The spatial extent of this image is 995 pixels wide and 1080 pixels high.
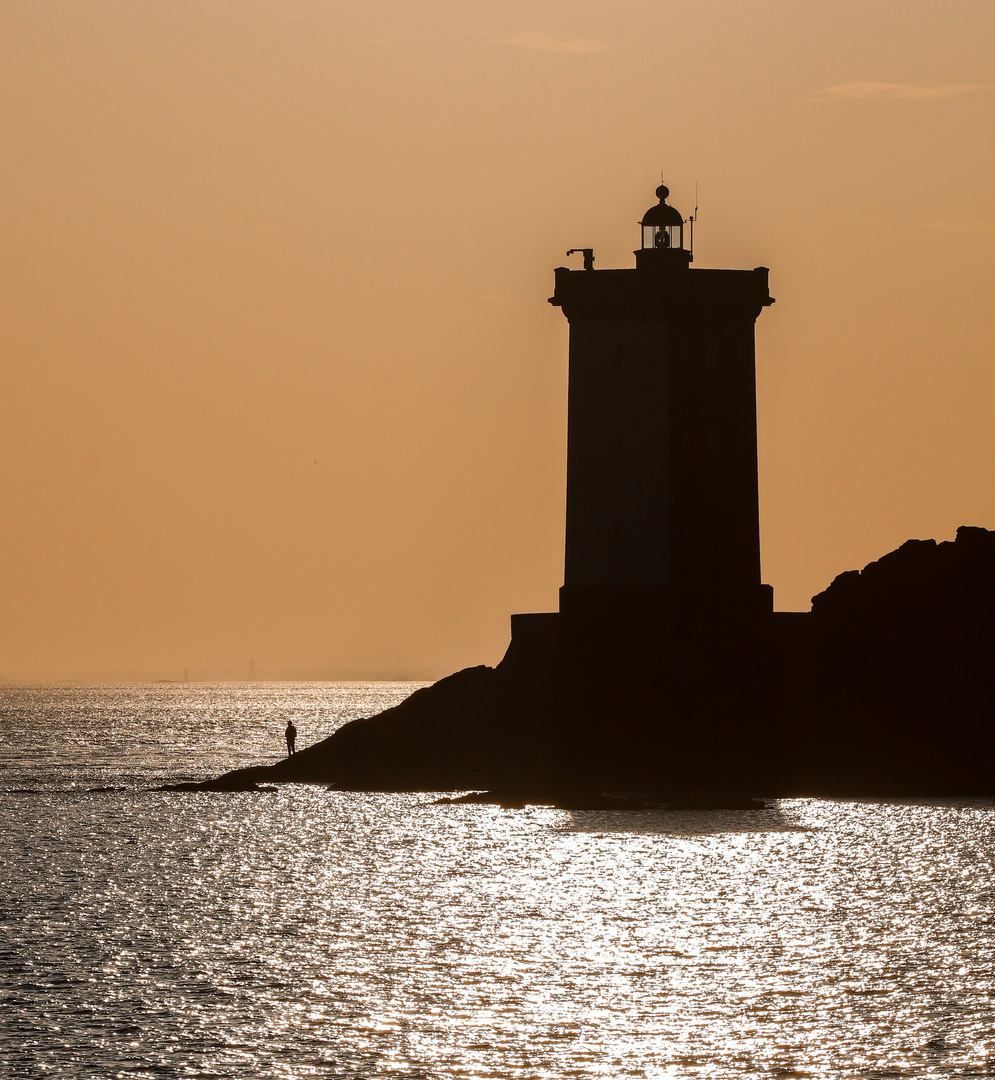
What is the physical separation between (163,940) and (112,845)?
15946 millimetres

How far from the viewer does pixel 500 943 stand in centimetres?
3012

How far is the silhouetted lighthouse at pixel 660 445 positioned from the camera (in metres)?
50.2

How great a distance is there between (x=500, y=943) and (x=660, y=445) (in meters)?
22.8

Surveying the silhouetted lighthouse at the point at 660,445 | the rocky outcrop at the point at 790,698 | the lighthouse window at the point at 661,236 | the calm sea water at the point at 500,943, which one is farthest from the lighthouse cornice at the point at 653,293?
the calm sea water at the point at 500,943

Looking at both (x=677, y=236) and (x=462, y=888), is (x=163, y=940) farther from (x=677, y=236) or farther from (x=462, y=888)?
(x=677, y=236)

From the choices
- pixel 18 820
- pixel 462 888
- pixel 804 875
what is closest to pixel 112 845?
pixel 18 820

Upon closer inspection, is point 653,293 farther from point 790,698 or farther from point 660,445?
point 790,698

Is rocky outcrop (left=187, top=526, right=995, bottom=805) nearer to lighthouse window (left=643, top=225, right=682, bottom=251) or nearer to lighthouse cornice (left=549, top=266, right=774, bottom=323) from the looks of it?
lighthouse cornice (left=549, top=266, right=774, bottom=323)

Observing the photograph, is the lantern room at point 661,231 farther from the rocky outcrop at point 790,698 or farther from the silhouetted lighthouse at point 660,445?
the rocky outcrop at point 790,698

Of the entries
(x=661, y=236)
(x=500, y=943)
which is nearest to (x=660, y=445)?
(x=661, y=236)

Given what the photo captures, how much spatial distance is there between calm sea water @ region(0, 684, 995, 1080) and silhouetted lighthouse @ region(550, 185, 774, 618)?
22.4 ft

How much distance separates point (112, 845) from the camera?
4609 cm

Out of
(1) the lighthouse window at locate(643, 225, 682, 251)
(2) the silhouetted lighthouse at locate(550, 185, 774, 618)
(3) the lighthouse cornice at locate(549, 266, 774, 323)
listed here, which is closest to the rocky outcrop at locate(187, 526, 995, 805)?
(2) the silhouetted lighthouse at locate(550, 185, 774, 618)

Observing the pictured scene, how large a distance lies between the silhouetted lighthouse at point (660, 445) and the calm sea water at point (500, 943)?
6.83 meters
